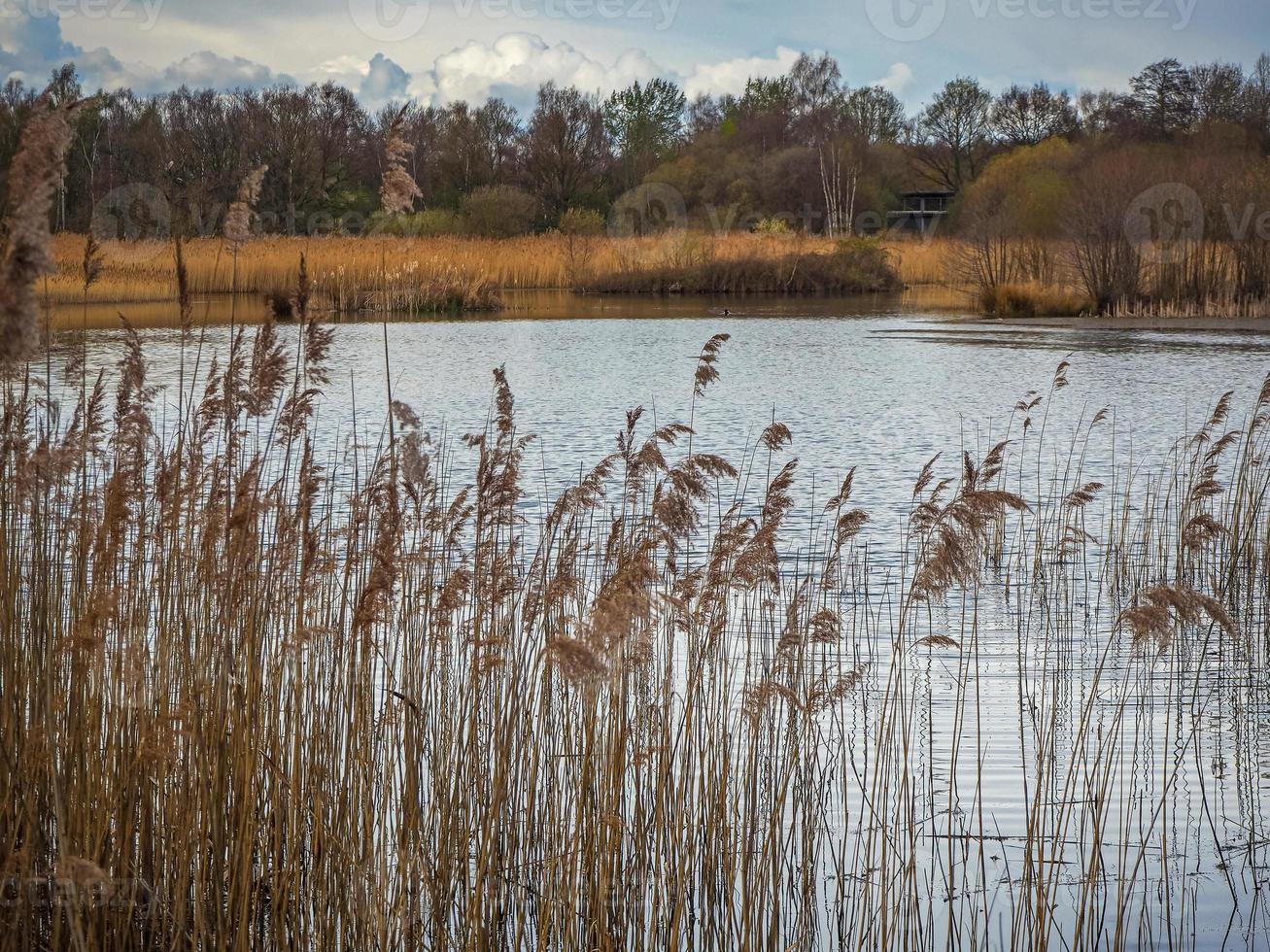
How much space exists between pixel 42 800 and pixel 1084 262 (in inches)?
834

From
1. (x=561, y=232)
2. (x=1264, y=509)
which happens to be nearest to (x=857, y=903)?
(x=1264, y=509)

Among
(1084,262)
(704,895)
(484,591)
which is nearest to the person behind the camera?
(704,895)

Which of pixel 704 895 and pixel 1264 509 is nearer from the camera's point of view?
pixel 704 895

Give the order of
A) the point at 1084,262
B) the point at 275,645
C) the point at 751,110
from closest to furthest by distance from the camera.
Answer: the point at 275,645 → the point at 1084,262 → the point at 751,110

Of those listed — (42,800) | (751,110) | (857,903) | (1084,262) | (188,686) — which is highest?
(751,110)

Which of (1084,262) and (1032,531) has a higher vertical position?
(1084,262)

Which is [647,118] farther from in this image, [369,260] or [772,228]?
[369,260]

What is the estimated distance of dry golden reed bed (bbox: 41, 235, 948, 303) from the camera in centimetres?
2262

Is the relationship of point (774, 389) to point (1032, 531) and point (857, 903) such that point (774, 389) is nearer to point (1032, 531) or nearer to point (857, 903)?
point (1032, 531)

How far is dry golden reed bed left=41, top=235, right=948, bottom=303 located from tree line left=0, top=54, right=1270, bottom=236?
6.49 feet

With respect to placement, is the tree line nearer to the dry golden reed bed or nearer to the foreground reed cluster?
the dry golden reed bed

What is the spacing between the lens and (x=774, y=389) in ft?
44.9

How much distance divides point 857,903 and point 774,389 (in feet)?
35.3

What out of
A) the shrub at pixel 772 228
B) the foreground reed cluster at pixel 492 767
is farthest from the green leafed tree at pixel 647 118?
the foreground reed cluster at pixel 492 767
